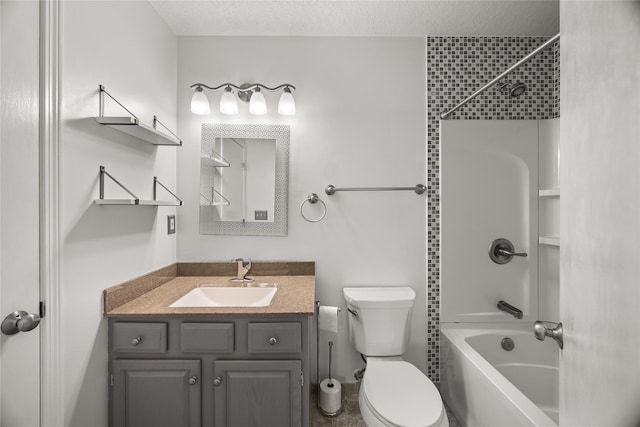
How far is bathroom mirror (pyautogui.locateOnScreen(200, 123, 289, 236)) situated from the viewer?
194cm

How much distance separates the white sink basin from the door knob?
0.72 meters

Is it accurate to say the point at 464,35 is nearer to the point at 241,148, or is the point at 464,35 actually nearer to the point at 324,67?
the point at 324,67

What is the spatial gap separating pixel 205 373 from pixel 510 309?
181 centimetres

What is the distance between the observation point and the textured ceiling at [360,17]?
1668 millimetres

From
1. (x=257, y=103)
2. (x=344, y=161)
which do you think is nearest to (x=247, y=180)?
(x=257, y=103)

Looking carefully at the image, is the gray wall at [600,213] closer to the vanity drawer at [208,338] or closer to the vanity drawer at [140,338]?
the vanity drawer at [208,338]

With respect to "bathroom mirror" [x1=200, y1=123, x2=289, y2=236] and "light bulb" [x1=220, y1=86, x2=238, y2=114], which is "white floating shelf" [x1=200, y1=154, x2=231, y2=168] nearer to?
"bathroom mirror" [x1=200, y1=123, x2=289, y2=236]

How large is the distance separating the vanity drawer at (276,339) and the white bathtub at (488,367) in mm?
959

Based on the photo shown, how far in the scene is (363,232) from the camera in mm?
1959

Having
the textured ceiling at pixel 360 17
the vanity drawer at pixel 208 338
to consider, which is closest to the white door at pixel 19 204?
the vanity drawer at pixel 208 338

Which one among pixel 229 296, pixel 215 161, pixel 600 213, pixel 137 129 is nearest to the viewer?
pixel 600 213

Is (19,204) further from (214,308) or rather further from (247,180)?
(247,180)

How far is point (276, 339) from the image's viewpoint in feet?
4.18

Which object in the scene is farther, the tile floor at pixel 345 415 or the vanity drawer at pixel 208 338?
the tile floor at pixel 345 415
